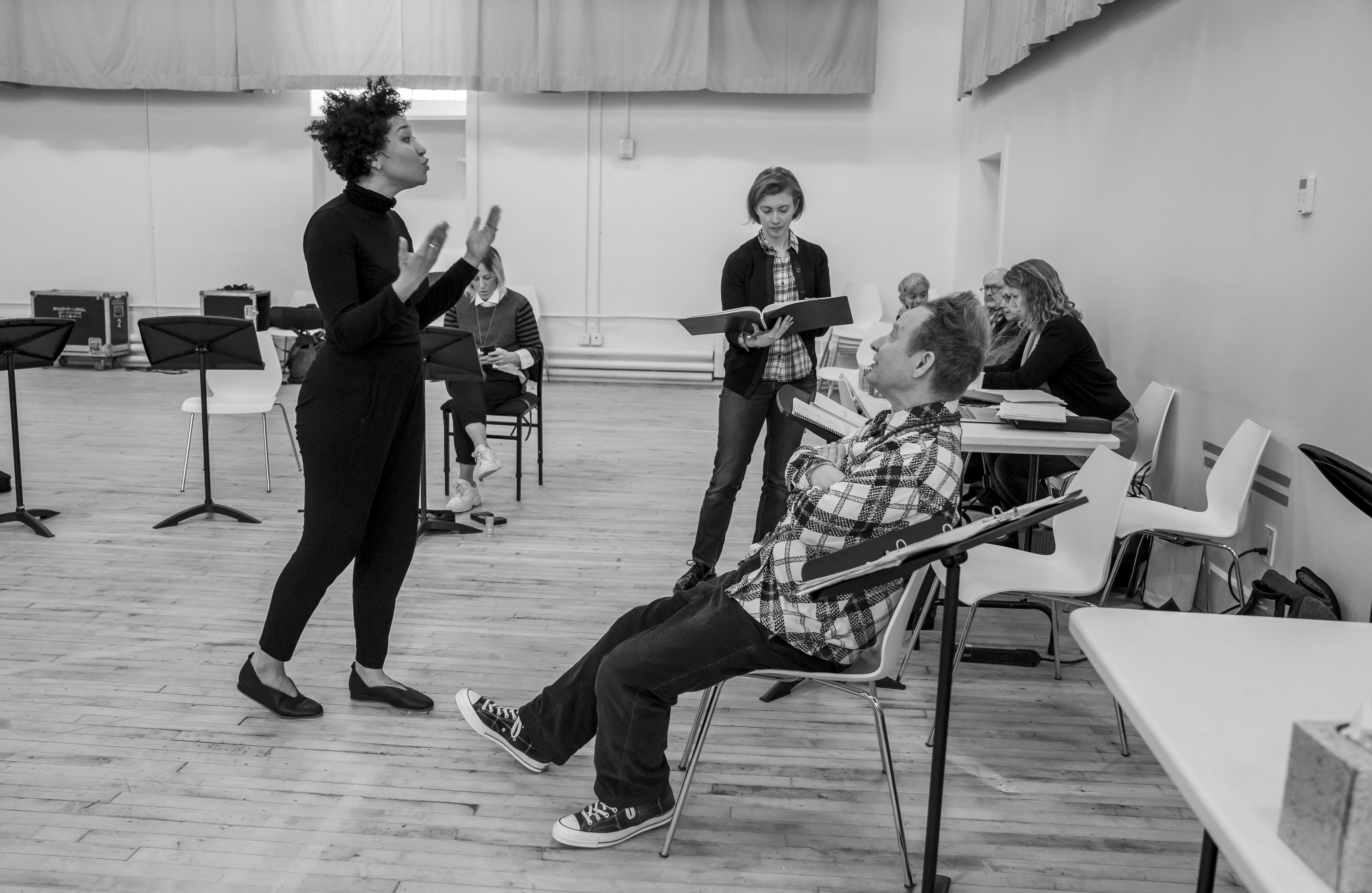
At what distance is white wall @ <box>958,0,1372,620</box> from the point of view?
131 inches

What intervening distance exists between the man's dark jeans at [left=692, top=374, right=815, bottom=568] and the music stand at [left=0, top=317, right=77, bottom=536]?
281cm

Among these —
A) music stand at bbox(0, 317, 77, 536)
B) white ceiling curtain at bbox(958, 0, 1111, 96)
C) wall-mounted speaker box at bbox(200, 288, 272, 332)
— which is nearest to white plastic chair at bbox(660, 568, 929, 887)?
music stand at bbox(0, 317, 77, 536)

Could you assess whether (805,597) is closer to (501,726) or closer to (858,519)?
(858,519)

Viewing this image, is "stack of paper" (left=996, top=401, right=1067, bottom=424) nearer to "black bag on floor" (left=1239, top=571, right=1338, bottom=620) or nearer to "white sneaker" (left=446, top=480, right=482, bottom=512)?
"black bag on floor" (left=1239, top=571, right=1338, bottom=620)

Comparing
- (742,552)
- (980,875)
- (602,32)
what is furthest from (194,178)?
(980,875)

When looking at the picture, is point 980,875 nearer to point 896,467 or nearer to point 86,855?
point 896,467

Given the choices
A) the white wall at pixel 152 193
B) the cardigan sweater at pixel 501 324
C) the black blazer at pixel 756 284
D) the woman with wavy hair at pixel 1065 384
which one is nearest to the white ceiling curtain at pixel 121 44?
the white wall at pixel 152 193

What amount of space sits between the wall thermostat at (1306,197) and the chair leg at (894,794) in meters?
2.32

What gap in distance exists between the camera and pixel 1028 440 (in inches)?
141

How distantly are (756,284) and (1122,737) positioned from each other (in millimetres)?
1928

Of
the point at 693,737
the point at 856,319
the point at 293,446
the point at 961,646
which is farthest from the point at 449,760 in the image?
the point at 856,319

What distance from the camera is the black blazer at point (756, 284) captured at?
388 centimetres

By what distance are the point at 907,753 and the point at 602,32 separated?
25.9 feet

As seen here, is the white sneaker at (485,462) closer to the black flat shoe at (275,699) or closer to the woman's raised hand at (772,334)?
the woman's raised hand at (772,334)
